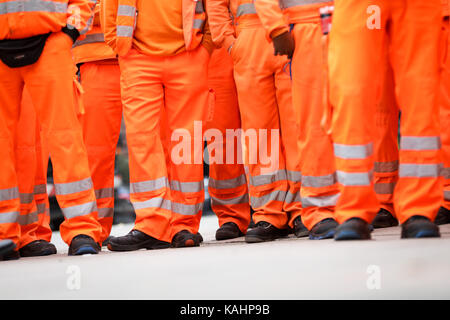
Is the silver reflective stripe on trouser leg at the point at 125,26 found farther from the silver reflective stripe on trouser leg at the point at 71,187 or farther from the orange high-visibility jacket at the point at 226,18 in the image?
the silver reflective stripe on trouser leg at the point at 71,187

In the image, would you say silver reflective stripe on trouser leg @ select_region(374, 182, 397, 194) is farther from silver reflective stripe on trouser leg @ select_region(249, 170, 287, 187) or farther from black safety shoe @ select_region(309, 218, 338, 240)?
black safety shoe @ select_region(309, 218, 338, 240)

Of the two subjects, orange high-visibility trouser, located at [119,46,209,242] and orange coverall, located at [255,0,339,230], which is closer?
orange coverall, located at [255,0,339,230]

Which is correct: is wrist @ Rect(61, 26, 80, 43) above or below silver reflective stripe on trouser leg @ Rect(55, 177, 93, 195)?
above

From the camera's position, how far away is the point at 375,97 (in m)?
3.56

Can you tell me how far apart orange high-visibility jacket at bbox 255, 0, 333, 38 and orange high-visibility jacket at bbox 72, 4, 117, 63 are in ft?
4.80

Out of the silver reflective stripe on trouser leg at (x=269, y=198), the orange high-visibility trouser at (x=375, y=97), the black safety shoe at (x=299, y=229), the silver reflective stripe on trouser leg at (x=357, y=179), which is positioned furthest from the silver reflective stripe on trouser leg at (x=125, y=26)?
the silver reflective stripe on trouser leg at (x=357, y=179)

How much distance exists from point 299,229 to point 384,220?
1.73ft

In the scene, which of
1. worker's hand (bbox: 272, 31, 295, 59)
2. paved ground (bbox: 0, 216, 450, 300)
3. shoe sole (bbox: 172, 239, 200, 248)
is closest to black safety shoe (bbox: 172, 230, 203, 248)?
shoe sole (bbox: 172, 239, 200, 248)

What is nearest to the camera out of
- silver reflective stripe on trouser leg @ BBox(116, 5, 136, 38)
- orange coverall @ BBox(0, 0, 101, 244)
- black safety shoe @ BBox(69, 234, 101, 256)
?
black safety shoe @ BBox(69, 234, 101, 256)

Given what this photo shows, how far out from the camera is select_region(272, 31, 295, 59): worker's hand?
434 centimetres

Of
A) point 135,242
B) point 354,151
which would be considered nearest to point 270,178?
point 135,242

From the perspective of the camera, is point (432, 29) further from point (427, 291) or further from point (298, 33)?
point (427, 291)

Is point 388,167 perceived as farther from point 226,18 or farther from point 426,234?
point 426,234
